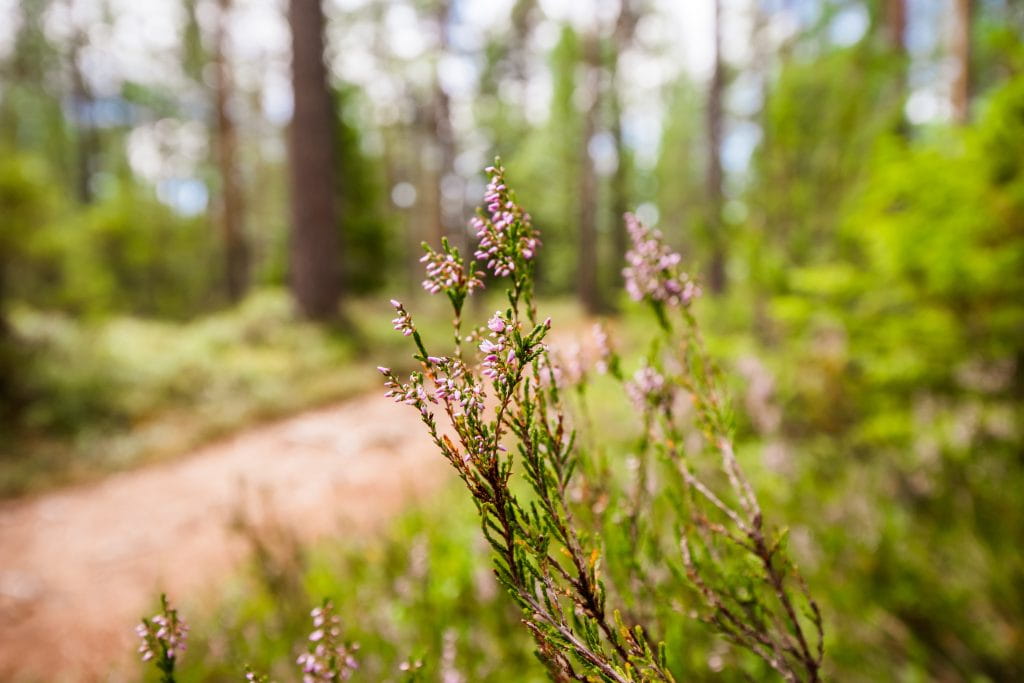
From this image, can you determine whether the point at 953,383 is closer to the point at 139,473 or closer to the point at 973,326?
the point at 973,326

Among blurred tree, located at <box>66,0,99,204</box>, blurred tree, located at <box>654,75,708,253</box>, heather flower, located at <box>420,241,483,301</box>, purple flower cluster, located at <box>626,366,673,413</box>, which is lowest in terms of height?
purple flower cluster, located at <box>626,366,673,413</box>

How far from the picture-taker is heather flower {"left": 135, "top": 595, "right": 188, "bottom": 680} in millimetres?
962

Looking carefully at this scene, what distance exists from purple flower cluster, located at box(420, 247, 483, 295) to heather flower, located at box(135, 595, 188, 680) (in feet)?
2.29

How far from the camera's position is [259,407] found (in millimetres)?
8281

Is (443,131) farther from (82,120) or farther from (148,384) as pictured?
(82,120)

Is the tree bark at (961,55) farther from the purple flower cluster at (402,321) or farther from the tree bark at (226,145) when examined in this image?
the tree bark at (226,145)

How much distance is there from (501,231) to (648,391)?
592 millimetres

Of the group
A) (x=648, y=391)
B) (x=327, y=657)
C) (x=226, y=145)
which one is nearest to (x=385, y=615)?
(x=327, y=657)

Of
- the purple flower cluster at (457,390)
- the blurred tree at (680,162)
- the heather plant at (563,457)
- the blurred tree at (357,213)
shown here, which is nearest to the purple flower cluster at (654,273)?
the heather plant at (563,457)

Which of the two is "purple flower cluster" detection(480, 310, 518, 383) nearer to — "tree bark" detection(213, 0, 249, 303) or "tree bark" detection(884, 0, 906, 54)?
"tree bark" detection(884, 0, 906, 54)

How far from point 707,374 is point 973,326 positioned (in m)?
2.66

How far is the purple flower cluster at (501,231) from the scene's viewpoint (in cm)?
85

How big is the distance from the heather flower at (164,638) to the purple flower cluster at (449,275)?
0.70 meters

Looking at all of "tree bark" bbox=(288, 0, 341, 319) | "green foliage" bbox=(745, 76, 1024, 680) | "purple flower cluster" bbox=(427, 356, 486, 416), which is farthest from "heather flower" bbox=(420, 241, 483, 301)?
"tree bark" bbox=(288, 0, 341, 319)
